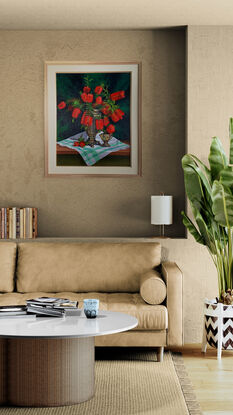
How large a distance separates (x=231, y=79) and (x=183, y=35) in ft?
2.13

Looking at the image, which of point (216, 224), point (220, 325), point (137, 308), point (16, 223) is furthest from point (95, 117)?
point (220, 325)

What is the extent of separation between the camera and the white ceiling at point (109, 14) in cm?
439

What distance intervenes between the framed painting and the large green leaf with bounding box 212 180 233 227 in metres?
1.12

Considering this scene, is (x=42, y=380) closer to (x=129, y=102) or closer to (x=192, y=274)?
(x=192, y=274)

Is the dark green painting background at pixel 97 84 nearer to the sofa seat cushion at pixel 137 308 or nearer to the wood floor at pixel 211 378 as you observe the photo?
the sofa seat cushion at pixel 137 308

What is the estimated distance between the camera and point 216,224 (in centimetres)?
447

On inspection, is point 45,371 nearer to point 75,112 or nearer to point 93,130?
point 93,130

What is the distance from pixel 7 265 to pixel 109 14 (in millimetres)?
2217

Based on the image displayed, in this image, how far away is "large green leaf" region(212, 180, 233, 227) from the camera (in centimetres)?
418

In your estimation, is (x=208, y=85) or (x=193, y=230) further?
(x=208, y=85)

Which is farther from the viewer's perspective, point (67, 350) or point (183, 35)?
point (183, 35)

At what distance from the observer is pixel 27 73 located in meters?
5.16

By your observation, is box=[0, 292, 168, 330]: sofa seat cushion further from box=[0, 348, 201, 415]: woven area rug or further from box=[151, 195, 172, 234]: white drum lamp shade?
box=[151, 195, 172, 234]: white drum lamp shade

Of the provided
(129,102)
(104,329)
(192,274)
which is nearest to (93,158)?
(129,102)
